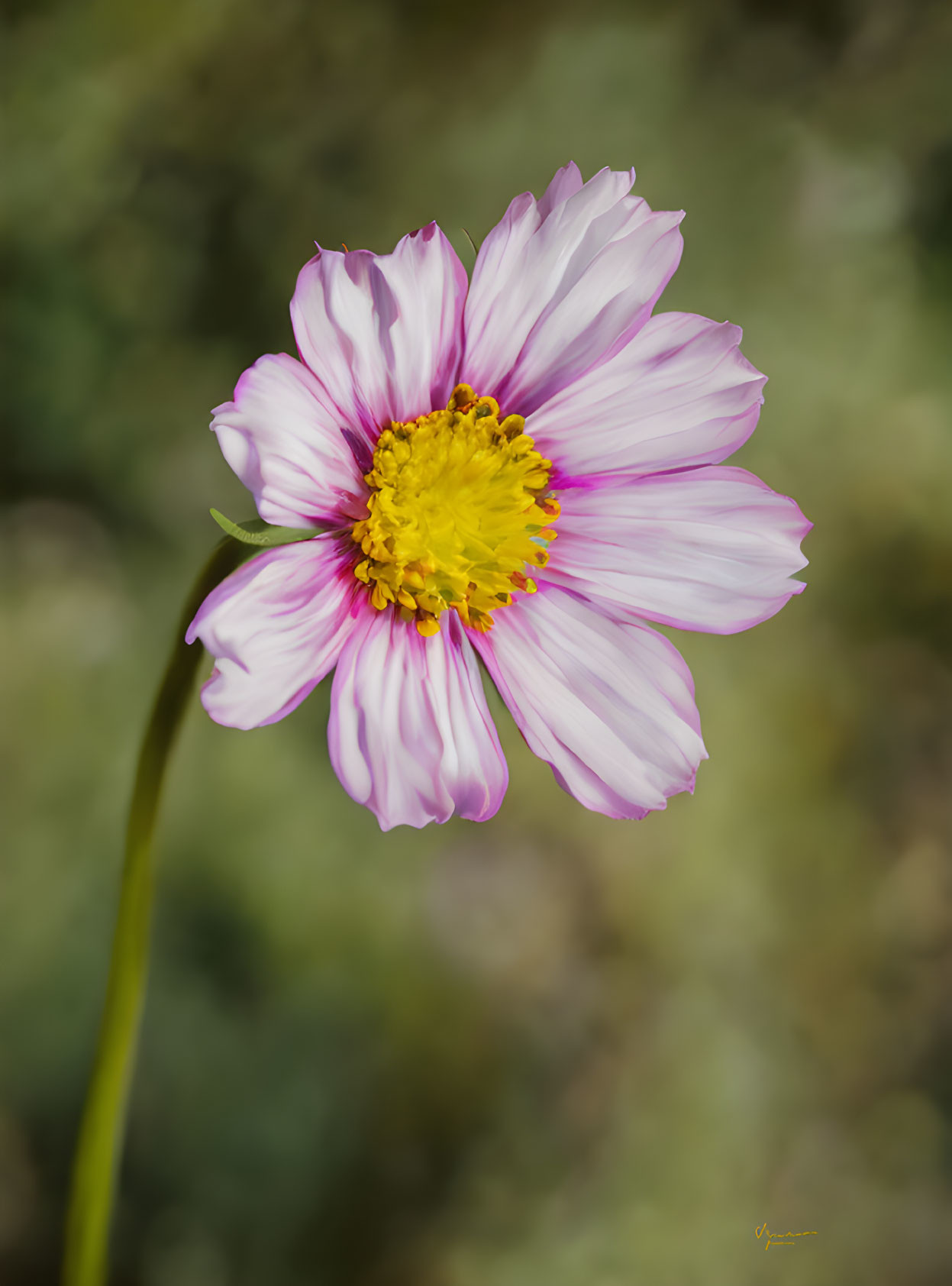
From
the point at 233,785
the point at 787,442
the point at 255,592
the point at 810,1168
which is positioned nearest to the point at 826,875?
the point at 810,1168

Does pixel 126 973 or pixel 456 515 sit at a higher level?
pixel 456 515

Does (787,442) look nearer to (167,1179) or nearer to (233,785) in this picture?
(233,785)

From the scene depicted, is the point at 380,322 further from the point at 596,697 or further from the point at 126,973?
the point at 126,973

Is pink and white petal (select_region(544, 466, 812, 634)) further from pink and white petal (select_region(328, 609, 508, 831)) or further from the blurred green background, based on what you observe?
the blurred green background
